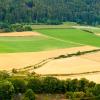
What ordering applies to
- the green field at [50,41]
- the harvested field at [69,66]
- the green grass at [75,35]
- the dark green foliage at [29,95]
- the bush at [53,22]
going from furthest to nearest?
the bush at [53,22], the green grass at [75,35], the green field at [50,41], the harvested field at [69,66], the dark green foliage at [29,95]

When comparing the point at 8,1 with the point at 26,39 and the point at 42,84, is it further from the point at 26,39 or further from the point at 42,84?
the point at 42,84

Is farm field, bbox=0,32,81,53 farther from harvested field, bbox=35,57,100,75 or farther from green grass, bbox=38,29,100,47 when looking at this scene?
harvested field, bbox=35,57,100,75

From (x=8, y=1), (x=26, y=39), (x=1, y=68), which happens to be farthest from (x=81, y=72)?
(x=8, y=1)

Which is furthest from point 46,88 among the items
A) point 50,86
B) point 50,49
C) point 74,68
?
point 50,49

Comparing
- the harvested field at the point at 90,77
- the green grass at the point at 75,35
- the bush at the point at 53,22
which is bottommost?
the green grass at the point at 75,35

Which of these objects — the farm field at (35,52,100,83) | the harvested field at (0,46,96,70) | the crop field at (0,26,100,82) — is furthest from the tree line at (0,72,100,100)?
the harvested field at (0,46,96,70)

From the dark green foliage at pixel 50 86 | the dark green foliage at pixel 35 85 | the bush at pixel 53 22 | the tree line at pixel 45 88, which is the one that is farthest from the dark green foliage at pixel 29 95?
the bush at pixel 53 22

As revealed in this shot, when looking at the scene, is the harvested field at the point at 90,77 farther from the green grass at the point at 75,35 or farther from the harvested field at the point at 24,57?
the green grass at the point at 75,35
